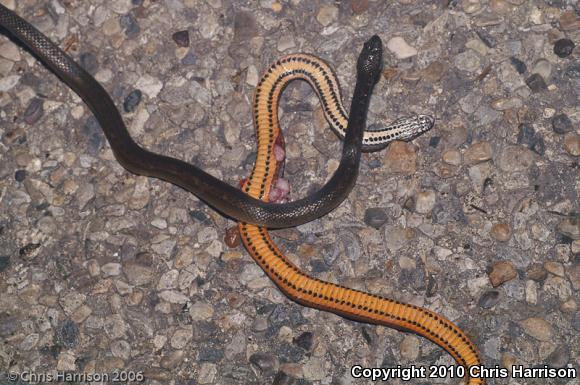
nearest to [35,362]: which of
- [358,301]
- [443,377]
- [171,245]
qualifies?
[171,245]

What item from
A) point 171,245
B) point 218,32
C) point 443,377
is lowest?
point 443,377

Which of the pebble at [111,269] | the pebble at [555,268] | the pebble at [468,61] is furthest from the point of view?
the pebble at [468,61]

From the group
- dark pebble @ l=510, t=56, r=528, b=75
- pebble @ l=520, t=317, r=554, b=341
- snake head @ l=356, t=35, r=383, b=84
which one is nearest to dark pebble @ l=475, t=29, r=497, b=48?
dark pebble @ l=510, t=56, r=528, b=75

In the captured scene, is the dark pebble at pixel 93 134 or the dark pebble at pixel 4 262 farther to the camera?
the dark pebble at pixel 93 134

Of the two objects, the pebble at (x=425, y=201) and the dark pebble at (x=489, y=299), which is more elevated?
the pebble at (x=425, y=201)

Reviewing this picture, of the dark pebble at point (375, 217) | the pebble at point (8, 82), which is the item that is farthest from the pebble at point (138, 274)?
the pebble at point (8, 82)

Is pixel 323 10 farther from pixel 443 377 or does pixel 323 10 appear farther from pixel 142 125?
pixel 443 377

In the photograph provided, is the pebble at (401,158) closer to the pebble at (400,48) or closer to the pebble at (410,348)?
the pebble at (400,48)
